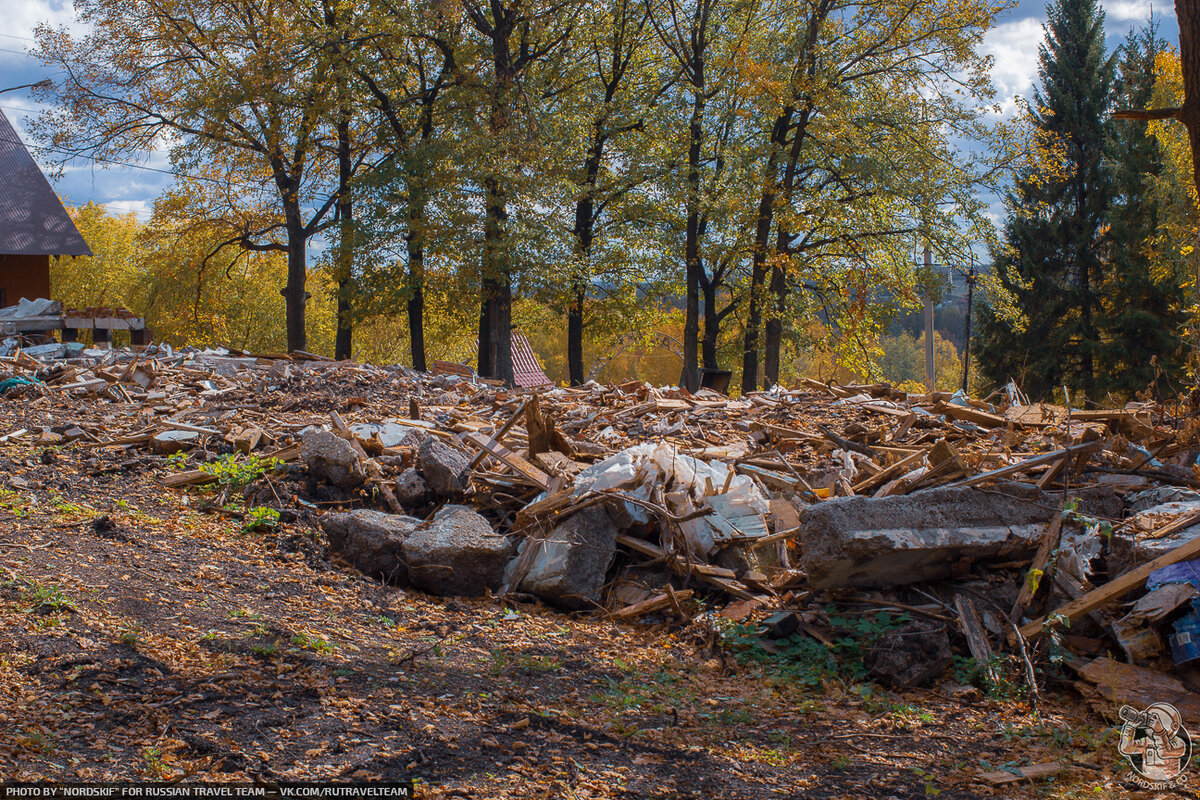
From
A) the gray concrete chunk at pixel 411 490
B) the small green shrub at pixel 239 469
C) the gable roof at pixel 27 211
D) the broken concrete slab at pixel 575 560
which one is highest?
the gable roof at pixel 27 211

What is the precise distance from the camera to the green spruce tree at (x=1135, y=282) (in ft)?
90.2

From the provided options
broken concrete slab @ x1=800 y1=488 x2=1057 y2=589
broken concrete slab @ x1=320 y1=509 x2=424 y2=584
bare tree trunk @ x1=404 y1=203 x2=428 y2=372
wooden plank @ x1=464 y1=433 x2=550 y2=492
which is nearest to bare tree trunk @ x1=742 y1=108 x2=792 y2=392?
bare tree trunk @ x1=404 y1=203 x2=428 y2=372

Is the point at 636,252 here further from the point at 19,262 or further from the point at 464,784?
the point at 464,784

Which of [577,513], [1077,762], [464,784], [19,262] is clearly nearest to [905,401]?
[577,513]

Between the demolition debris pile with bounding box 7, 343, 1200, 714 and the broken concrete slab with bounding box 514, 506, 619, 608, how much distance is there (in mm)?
16

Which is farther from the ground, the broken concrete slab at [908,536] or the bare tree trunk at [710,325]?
the bare tree trunk at [710,325]

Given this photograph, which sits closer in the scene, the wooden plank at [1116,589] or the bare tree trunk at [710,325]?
the wooden plank at [1116,589]

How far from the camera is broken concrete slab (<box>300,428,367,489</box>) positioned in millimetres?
6738

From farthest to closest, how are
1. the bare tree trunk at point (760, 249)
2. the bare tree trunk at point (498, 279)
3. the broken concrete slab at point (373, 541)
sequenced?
the bare tree trunk at point (760, 249)
the bare tree trunk at point (498, 279)
the broken concrete slab at point (373, 541)

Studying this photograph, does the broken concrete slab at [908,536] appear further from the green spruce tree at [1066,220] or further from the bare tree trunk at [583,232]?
the green spruce tree at [1066,220]

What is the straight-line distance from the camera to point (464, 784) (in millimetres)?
2822

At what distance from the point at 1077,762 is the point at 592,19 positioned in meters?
22.9

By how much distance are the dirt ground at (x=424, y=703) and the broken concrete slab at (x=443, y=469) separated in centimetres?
138

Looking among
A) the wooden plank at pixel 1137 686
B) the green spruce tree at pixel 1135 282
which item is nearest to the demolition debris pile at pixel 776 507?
the wooden plank at pixel 1137 686
